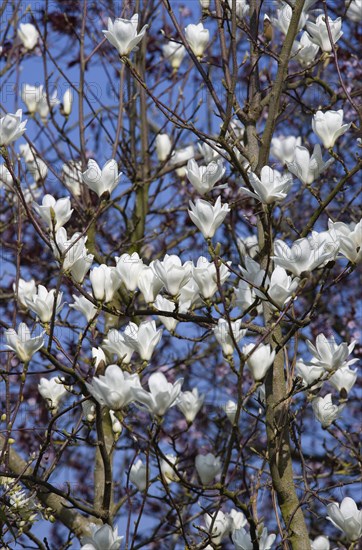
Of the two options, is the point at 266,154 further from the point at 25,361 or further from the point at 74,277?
the point at 25,361

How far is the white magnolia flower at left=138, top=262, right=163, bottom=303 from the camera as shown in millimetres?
2408

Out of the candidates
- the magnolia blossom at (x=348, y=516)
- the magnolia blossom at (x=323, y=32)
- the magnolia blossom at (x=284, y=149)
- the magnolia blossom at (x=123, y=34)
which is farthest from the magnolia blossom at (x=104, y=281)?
the magnolia blossom at (x=284, y=149)

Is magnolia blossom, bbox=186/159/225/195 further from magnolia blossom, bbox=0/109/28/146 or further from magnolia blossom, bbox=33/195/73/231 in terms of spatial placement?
magnolia blossom, bbox=0/109/28/146

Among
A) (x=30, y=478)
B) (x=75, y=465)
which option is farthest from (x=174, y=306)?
(x=75, y=465)

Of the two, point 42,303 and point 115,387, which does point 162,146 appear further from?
point 115,387

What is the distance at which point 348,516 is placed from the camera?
2381mm

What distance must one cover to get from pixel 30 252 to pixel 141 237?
127 centimetres

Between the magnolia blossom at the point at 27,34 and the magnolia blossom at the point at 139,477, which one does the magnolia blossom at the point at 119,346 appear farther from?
the magnolia blossom at the point at 27,34

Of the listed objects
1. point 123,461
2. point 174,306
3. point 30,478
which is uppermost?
point 123,461

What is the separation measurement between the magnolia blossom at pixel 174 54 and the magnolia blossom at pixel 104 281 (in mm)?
2360

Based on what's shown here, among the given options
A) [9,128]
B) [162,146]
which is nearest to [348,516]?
[9,128]

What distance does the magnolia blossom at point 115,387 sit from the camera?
1980mm

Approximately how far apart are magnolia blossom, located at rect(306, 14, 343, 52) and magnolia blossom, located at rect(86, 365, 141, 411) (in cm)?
149

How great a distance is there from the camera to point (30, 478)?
7.37ft
